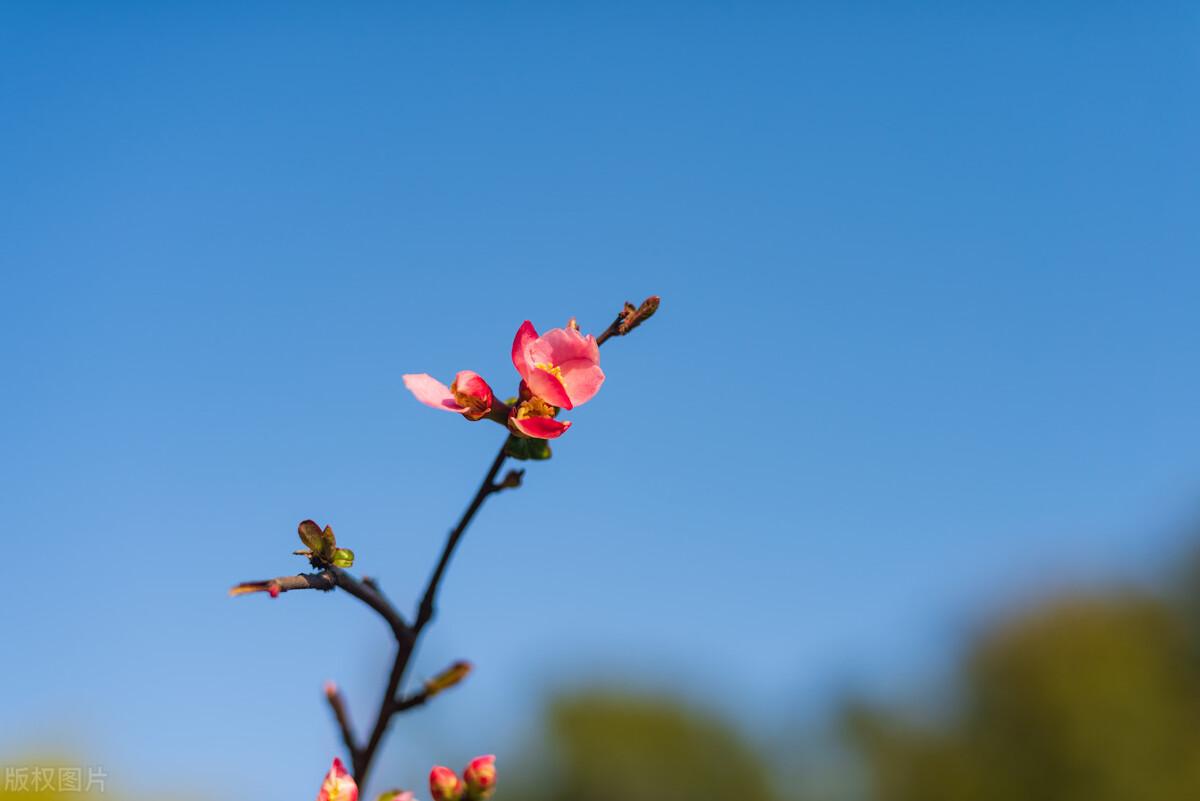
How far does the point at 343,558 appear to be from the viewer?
1.22 meters

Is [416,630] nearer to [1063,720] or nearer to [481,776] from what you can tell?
[481,776]

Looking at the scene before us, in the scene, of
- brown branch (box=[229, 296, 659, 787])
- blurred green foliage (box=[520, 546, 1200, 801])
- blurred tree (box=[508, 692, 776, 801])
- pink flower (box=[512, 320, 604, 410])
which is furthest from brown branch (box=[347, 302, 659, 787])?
blurred tree (box=[508, 692, 776, 801])

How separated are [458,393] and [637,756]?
28133 millimetres

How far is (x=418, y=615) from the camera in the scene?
1.18 m

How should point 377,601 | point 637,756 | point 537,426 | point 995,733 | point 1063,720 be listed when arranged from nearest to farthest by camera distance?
point 377,601
point 537,426
point 1063,720
point 995,733
point 637,756

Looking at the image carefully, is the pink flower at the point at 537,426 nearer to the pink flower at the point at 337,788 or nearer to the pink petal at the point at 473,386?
the pink petal at the point at 473,386

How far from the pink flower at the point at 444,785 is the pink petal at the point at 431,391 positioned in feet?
1.61

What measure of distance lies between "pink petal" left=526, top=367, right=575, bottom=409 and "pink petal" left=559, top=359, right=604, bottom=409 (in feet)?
0.13

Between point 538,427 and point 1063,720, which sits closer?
point 538,427

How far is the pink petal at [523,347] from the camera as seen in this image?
1.33m

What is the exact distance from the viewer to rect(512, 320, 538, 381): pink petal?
1.33m

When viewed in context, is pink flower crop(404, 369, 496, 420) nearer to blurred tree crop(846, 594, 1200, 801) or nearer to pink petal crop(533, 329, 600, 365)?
pink petal crop(533, 329, 600, 365)

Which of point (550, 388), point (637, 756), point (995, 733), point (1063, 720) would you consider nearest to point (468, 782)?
point (550, 388)

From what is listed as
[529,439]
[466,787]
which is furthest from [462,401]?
[466,787]
